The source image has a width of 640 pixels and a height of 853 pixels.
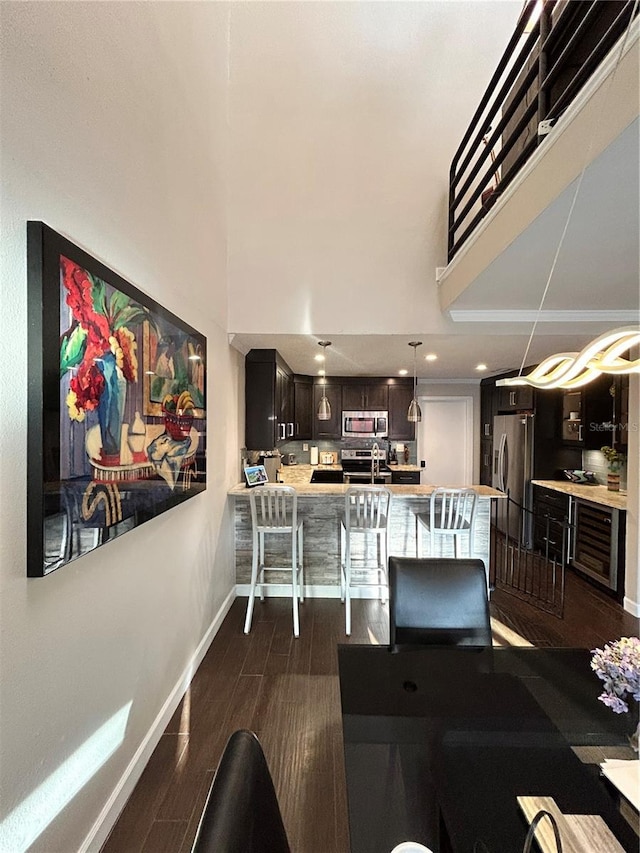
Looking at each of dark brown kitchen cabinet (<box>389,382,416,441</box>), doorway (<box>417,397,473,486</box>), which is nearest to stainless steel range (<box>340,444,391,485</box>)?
dark brown kitchen cabinet (<box>389,382,416,441</box>)

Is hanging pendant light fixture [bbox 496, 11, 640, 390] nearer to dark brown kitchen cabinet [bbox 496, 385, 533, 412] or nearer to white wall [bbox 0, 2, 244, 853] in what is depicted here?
white wall [bbox 0, 2, 244, 853]

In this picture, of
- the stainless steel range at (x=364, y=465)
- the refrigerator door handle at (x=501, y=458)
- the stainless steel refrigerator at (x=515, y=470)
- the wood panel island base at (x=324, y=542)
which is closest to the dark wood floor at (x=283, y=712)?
the wood panel island base at (x=324, y=542)

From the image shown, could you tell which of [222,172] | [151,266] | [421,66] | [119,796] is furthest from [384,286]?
[119,796]

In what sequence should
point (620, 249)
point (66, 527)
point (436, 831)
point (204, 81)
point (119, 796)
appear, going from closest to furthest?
point (436, 831) → point (66, 527) → point (119, 796) → point (620, 249) → point (204, 81)

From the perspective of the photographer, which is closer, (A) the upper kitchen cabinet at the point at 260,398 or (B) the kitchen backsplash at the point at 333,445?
(A) the upper kitchen cabinet at the point at 260,398

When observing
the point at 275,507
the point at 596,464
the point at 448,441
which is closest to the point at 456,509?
the point at 275,507

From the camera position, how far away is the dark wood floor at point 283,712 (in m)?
1.65

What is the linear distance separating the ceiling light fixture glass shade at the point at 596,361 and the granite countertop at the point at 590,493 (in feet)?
9.09

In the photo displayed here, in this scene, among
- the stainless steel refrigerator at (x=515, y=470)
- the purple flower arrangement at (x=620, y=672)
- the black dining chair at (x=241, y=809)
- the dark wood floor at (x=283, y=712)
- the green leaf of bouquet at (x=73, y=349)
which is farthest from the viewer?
the stainless steel refrigerator at (x=515, y=470)

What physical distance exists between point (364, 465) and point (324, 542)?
2649 millimetres

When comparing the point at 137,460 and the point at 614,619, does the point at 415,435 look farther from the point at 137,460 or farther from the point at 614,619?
the point at 137,460

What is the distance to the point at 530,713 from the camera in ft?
4.33

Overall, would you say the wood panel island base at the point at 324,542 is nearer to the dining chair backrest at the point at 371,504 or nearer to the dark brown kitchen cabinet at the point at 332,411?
the dining chair backrest at the point at 371,504

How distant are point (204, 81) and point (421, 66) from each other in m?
1.91
